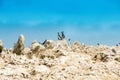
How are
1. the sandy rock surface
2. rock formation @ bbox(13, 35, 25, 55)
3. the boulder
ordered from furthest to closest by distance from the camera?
the boulder < rock formation @ bbox(13, 35, 25, 55) < the sandy rock surface

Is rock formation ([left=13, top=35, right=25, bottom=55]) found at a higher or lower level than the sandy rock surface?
higher

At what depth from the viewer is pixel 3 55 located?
44.0 m

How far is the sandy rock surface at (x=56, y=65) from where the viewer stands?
38.9 m

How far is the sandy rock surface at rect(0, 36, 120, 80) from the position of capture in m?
38.9

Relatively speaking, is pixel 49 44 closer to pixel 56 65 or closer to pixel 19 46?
pixel 19 46

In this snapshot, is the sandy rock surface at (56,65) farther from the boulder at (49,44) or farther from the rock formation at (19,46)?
the rock formation at (19,46)

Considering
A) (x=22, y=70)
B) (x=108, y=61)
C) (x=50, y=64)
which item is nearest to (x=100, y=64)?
(x=108, y=61)

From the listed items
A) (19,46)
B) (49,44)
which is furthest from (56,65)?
(49,44)

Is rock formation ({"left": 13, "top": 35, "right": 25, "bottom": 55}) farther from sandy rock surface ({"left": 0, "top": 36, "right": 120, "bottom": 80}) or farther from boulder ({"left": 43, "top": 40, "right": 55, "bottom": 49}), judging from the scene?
boulder ({"left": 43, "top": 40, "right": 55, "bottom": 49})

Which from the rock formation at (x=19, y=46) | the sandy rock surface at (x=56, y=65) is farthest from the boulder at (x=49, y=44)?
the rock formation at (x=19, y=46)

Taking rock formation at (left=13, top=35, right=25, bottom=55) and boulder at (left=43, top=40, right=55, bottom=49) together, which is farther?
boulder at (left=43, top=40, right=55, bottom=49)

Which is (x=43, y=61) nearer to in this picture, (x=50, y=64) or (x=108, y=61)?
(x=50, y=64)

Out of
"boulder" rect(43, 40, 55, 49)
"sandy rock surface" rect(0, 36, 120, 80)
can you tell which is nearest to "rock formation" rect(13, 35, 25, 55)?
"sandy rock surface" rect(0, 36, 120, 80)

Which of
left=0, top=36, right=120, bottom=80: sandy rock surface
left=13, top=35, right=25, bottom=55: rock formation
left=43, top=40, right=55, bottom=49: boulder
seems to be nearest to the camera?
left=0, top=36, right=120, bottom=80: sandy rock surface
